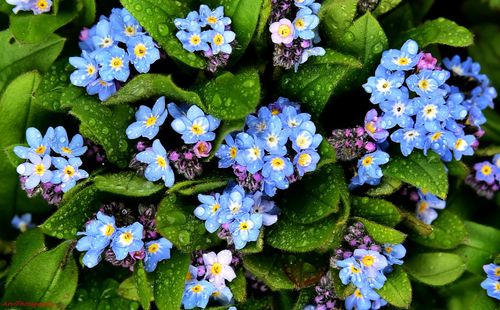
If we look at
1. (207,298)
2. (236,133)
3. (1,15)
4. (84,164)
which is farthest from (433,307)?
(1,15)

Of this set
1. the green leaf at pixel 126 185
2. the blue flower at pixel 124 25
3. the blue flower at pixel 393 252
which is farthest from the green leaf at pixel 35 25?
the blue flower at pixel 393 252

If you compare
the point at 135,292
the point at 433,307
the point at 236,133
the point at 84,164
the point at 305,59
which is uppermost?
the point at 305,59

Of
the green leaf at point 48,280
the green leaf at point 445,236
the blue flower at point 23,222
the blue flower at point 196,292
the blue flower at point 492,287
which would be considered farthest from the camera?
the blue flower at point 23,222

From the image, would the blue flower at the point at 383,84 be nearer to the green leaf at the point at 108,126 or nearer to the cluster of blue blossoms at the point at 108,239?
the green leaf at the point at 108,126

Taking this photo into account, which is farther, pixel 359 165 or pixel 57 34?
pixel 57 34

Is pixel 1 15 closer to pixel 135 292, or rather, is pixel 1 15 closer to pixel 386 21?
pixel 135 292

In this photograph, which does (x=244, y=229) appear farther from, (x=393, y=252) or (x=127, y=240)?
(x=393, y=252)
